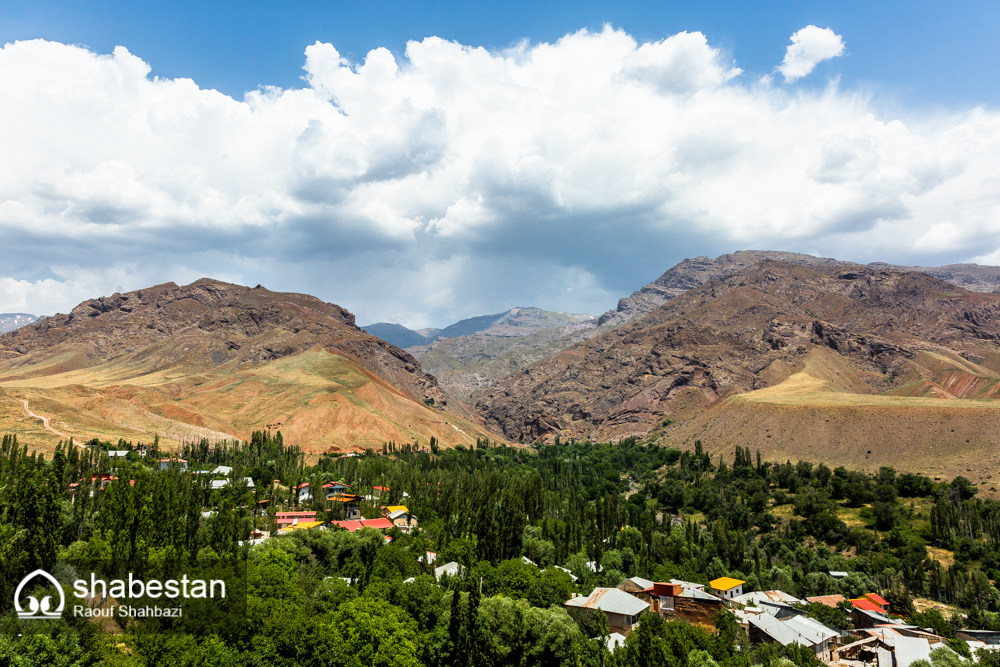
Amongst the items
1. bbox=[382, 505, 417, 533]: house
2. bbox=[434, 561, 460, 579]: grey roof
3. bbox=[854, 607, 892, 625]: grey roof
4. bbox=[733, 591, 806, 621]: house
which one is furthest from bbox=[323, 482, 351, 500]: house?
bbox=[854, 607, 892, 625]: grey roof

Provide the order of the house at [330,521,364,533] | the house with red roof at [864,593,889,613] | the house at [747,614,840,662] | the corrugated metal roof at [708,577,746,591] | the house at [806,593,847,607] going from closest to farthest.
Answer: the house at [747,614,840,662] < the corrugated metal roof at [708,577,746,591] < the house at [806,593,847,607] < the house with red roof at [864,593,889,613] < the house at [330,521,364,533]

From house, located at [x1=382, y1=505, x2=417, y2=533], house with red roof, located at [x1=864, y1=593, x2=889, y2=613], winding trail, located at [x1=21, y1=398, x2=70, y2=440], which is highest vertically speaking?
winding trail, located at [x1=21, y1=398, x2=70, y2=440]

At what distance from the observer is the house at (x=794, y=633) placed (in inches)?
1720

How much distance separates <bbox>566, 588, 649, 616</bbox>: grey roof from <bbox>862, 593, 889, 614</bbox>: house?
32371mm

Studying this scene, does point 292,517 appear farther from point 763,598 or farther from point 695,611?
point 763,598

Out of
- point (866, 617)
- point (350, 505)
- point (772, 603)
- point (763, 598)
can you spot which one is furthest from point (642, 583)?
point (350, 505)

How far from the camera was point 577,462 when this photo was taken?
162500 mm

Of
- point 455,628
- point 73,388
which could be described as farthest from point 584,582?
point 73,388

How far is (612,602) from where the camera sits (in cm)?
4703

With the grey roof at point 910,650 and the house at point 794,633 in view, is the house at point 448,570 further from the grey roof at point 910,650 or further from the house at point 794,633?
the grey roof at point 910,650

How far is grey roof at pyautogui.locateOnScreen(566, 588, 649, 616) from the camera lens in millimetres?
45509

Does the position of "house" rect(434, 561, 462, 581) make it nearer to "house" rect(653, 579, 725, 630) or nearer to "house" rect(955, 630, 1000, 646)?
"house" rect(653, 579, 725, 630)

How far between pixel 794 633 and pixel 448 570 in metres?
29.7

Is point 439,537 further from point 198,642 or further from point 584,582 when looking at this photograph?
point 198,642
